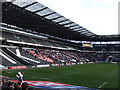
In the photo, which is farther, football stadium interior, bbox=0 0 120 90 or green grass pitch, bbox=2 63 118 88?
football stadium interior, bbox=0 0 120 90

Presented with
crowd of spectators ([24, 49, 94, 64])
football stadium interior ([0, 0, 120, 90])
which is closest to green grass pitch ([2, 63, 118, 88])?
football stadium interior ([0, 0, 120, 90])

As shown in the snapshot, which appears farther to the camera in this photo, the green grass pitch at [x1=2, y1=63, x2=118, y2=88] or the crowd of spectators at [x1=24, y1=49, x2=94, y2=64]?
the crowd of spectators at [x1=24, y1=49, x2=94, y2=64]

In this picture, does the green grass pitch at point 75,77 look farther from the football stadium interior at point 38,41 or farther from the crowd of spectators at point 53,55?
the crowd of spectators at point 53,55

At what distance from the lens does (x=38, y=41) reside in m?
59.7

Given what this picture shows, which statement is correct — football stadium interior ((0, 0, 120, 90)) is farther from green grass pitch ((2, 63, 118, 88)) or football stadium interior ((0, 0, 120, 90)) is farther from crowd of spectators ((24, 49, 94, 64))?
green grass pitch ((2, 63, 118, 88))

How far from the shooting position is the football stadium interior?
3120 cm

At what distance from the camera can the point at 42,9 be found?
102 ft

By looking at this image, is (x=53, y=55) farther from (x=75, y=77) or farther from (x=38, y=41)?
(x=75, y=77)

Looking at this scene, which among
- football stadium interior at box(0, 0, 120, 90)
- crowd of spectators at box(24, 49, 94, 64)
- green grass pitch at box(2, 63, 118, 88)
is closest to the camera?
green grass pitch at box(2, 63, 118, 88)

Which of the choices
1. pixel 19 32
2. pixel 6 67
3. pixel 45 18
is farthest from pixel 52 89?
pixel 19 32

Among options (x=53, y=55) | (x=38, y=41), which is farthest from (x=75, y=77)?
(x=38, y=41)

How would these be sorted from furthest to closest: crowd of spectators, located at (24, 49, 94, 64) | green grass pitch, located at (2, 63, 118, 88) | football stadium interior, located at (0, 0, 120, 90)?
1. crowd of spectators, located at (24, 49, 94, 64)
2. football stadium interior, located at (0, 0, 120, 90)
3. green grass pitch, located at (2, 63, 118, 88)

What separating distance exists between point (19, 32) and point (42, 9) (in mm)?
24775

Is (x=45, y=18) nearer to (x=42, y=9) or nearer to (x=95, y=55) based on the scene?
Answer: (x=42, y=9)
